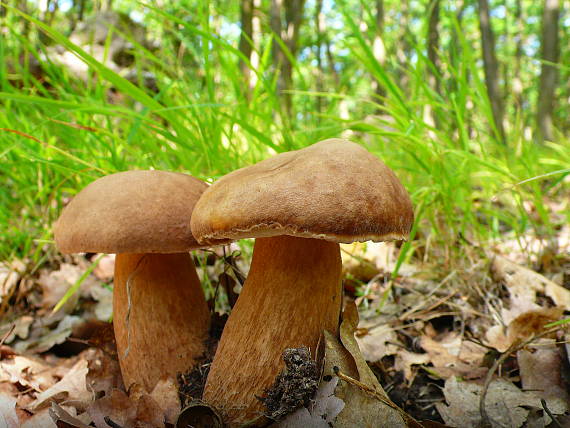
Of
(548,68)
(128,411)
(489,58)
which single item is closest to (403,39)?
(489,58)

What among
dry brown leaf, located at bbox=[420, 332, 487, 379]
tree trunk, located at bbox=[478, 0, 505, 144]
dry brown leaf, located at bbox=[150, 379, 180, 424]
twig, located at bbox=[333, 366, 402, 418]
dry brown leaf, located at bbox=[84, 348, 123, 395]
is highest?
tree trunk, located at bbox=[478, 0, 505, 144]

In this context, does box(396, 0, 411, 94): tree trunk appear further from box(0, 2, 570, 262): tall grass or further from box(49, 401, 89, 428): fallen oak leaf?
box(49, 401, 89, 428): fallen oak leaf

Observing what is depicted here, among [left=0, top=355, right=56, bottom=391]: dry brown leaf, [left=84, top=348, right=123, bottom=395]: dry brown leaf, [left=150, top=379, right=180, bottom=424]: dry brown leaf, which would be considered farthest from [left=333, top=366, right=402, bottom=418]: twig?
[left=0, top=355, right=56, bottom=391]: dry brown leaf

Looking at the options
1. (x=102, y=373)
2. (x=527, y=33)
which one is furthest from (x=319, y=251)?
(x=527, y=33)

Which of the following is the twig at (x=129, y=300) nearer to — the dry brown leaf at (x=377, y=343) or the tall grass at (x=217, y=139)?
the tall grass at (x=217, y=139)

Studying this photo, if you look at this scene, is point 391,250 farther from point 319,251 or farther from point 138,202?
point 138,202

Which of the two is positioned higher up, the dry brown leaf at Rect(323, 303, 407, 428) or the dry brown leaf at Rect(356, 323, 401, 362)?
the dry brown leaf at Rect(323, 303, 407, 428)

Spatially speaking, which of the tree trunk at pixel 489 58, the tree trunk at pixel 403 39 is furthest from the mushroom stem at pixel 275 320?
the tree trunk at pixel 489 58
